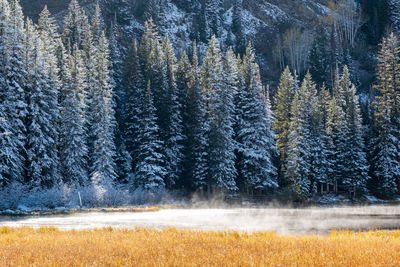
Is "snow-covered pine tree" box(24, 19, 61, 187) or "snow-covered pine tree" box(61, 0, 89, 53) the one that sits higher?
"snow-covered pine tree" box(61, 0, 89, 53)

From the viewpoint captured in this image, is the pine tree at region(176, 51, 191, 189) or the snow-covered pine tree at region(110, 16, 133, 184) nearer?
the pine tree at region(176, 51, 191, 189)

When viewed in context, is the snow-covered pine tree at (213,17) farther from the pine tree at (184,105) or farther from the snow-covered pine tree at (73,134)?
the snow-covered pine tree at (73,134)

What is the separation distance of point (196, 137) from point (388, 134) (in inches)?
970

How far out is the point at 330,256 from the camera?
938cm

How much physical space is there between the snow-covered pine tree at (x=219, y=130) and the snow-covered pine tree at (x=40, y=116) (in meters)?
17.6

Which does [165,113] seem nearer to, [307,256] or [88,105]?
[88,105]

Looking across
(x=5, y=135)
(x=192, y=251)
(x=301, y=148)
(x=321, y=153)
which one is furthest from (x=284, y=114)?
(x=192, y=251)

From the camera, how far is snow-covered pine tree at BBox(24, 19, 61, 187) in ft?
124

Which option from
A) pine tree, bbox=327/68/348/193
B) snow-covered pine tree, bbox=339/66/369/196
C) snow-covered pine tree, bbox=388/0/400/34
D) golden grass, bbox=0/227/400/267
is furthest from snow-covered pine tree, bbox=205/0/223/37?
golden grass, bbox=0/227/400/267

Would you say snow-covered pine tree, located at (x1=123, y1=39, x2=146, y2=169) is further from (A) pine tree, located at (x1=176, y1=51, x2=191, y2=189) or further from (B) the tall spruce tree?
(B) the tall spruce tree

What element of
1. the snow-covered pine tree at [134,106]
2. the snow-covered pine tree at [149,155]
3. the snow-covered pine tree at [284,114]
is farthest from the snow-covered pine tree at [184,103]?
the snow-covered pine tree at [284,114]

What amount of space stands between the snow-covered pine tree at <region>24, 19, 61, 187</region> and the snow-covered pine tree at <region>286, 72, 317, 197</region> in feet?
87.6

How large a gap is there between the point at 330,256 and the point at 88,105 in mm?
44439

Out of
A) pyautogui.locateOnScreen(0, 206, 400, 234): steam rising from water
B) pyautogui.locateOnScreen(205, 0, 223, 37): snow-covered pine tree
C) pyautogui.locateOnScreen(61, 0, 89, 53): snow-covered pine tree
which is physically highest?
pyautogui.locateOnScreen(205, 0, 223, 37): snow-covered pine tree
